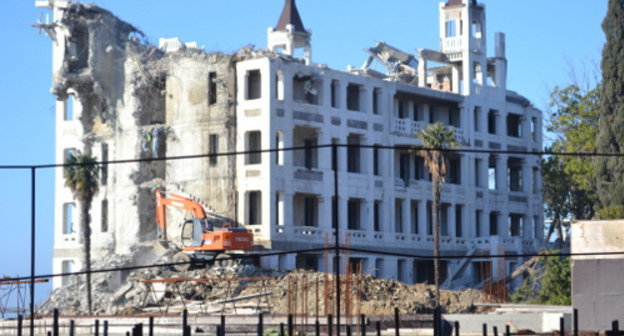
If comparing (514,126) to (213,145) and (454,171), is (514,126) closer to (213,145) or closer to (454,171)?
(454,171)

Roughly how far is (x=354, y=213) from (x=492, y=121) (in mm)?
13985

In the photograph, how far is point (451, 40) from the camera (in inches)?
3086

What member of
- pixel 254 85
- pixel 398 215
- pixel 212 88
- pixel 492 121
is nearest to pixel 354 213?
pixel 398 215

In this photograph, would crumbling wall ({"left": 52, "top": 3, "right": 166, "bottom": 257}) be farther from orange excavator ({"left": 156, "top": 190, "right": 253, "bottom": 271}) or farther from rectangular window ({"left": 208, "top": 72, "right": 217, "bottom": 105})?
orange excavator ({"left": 156, "top": 190, "right": 253, "bottom": 271})

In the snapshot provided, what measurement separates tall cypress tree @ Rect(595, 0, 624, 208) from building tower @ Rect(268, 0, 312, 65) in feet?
62.8

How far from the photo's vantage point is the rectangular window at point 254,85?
6806cm

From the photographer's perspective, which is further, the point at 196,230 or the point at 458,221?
the point at 458,221

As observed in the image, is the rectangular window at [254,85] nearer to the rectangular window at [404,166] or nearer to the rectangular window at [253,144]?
the rectangular window at [253,144]

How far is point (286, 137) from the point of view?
66438 millimetres

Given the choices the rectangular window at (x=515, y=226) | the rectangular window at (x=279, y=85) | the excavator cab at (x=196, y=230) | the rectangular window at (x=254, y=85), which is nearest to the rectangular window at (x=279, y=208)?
the excavator cab at (x=196, y=230)

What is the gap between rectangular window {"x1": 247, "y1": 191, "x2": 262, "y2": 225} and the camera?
222ft

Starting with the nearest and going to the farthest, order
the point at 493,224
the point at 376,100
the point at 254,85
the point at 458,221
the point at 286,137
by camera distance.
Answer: the point at 286,137
the point at 254,85
the point at 376,100
the point at 458,221
the point at 493,224

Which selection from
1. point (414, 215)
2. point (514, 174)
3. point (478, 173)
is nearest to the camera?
point (414, 215)

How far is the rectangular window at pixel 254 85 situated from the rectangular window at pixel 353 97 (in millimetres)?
6269
